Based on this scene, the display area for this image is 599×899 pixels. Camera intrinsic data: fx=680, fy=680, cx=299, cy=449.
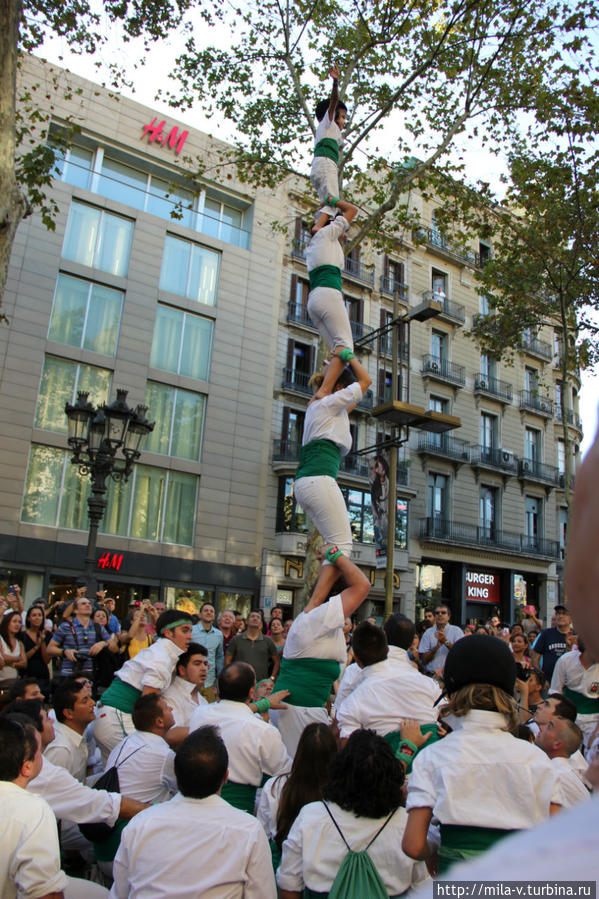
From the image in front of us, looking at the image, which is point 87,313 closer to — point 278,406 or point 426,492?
point 278,406

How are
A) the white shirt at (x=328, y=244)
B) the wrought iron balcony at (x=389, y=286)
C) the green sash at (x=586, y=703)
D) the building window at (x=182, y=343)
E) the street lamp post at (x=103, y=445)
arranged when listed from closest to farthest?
the white shirt at (x=328, y=244)
the green sash at (x=586, y=703)
the street lamp post at (x=103, y=445)
the building window at (x=182, y=343)
the wrought iron balcony at (x=389, y=286)

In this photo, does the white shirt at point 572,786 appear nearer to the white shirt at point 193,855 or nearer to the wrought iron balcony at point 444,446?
the white shirt at point 193,855

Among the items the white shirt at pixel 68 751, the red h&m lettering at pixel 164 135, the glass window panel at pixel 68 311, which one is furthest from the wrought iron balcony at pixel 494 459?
the white shirt at pixel 68 751

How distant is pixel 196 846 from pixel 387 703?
162cm

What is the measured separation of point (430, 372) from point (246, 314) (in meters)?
9.83

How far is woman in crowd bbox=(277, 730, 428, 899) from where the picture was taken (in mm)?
2877

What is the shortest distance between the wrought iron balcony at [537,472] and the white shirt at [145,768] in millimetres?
31874

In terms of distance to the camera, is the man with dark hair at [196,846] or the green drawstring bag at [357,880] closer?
the green drawstring bag at [357,880]

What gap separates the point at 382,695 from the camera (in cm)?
416

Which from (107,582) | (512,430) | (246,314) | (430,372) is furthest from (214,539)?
(512,430)

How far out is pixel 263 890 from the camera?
2.96 m

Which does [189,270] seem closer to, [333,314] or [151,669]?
[333,314]

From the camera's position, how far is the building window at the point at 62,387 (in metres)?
21.5

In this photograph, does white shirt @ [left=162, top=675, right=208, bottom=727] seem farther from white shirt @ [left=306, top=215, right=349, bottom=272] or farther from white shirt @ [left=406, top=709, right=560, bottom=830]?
white shirt @ [left=306, top=215, right=349, bottom=272]
